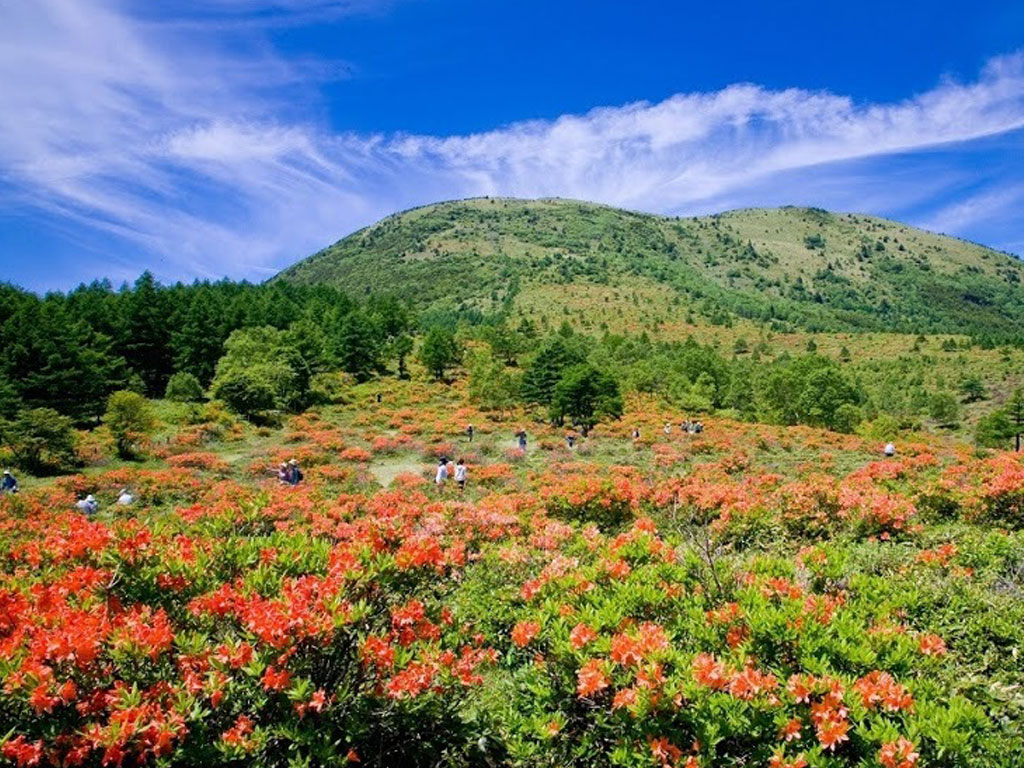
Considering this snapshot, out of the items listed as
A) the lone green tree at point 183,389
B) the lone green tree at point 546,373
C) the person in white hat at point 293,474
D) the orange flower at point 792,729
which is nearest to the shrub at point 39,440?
the person in white hat at point 293,474

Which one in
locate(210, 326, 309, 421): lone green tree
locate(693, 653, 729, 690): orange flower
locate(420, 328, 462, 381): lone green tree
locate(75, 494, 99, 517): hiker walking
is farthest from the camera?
locate(420, 328, 462, 381): lone green tree

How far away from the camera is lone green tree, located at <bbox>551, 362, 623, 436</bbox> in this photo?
153ft

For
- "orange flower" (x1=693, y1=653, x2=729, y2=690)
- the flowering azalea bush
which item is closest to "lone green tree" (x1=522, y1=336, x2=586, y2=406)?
the flowering azalea bush

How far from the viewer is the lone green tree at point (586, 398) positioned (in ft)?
153

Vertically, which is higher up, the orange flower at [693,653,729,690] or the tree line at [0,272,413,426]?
the tree line at [0,272,413,426]

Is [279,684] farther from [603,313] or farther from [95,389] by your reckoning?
[603,313]

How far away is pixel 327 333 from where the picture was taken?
71188 millimetres

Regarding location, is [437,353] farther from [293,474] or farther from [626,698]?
[626,698]

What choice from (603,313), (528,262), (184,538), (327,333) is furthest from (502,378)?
(528,262)

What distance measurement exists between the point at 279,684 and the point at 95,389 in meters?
50.6

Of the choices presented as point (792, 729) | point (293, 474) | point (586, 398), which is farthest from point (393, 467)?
point (792, 729)

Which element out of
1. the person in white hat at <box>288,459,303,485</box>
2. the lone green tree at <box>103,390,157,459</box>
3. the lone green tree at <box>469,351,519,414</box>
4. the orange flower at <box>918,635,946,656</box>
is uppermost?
the lone green tree at <box>469,351,519,414</box>

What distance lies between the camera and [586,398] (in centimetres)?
4703

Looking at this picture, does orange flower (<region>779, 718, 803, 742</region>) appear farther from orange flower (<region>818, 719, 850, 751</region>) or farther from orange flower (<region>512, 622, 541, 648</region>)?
orange flower (<region>512, 622, 541, 648</region>)
